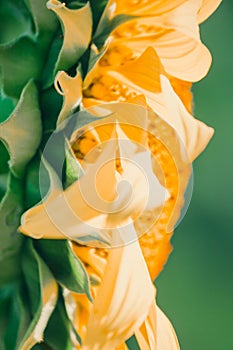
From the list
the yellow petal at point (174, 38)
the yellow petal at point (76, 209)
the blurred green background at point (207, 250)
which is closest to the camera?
the yellow petal at point (76, 209)

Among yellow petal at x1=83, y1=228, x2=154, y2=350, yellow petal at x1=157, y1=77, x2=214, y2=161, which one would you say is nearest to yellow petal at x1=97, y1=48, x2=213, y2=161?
yellow petal at x1=157, y1=77, x2=214, y2=161

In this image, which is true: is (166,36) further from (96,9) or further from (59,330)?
(59,330)

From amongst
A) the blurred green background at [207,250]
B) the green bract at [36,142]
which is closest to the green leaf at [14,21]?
the green bract at [36,142]

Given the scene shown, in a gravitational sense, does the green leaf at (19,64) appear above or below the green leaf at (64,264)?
above

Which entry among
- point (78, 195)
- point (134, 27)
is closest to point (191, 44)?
point (134, 27)

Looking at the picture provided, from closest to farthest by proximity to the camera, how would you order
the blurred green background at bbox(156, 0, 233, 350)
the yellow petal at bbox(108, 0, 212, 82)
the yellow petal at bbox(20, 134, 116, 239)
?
the yellow petal at bbox(20, 134, 116, 239) < the yellow petal at bbox(108, 0, 212, 82) < the blurred green background at bbox(156, 0, 233, 350)

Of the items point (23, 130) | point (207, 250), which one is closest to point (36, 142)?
point (23, 130)

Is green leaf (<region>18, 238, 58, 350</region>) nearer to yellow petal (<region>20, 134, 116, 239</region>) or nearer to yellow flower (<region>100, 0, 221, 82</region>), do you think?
yellow petal (<region>20, 134, 116, 239</region>)

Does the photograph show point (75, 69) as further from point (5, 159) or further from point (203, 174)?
point (203, 174)

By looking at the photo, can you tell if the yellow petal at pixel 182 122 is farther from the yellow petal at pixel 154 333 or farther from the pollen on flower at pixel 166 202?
the yellow petal at pixel 154 333
